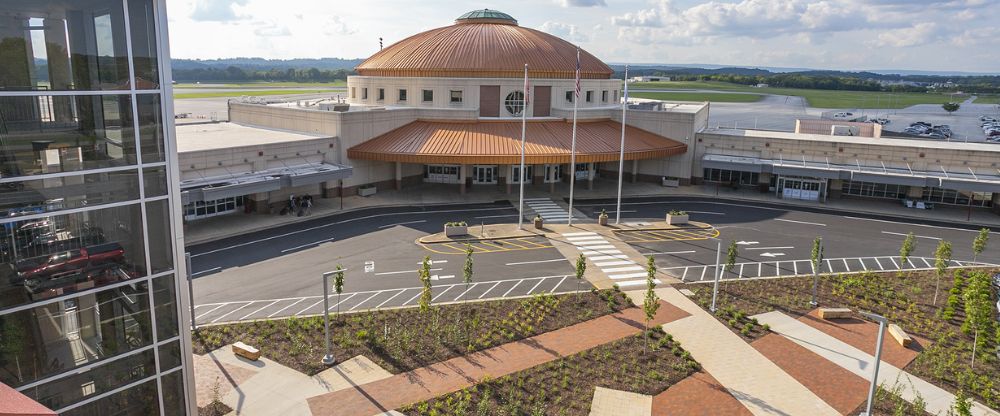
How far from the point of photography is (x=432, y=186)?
189 ft

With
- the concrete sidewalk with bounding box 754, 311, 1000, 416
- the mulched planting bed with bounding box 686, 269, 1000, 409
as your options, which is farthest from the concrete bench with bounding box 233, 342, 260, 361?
the concrete sidewalk with bounding box 754, 311, 1000, 416

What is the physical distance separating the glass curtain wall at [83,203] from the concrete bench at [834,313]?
2762 centimetres

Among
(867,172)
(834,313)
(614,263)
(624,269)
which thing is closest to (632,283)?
(624,269)

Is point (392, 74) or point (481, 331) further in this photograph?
point (392, 74)

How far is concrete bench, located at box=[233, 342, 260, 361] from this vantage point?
23.8m

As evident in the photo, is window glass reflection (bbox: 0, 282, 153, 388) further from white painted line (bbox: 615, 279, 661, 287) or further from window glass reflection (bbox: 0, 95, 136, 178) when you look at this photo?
white painted line (bbox: 615, 279, 661, 287)

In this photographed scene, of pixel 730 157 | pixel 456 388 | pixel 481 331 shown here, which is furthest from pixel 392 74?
pixel 456 388

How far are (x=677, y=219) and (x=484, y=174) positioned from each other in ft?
64.0

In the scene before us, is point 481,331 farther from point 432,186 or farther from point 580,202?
point 432,186

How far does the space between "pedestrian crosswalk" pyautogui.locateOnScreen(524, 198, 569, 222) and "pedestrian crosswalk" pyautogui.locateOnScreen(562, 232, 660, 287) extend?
4.74 m

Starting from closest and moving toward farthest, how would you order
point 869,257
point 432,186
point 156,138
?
point 156,138 < point 869,257 < point 432,186

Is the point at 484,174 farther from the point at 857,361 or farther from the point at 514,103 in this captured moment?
the point at 857,361

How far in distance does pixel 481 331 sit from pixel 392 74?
41.5m

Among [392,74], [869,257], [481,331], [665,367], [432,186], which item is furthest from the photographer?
[392,74]
